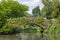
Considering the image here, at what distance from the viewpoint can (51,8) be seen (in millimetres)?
47688

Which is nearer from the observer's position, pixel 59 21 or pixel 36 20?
pixel 59 21

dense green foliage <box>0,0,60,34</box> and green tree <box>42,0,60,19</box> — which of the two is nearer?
dense green foliage <box>0,0,60,34</box>

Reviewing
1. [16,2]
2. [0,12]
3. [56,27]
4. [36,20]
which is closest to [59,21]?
[56,27]

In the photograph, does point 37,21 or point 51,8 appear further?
point 51,8

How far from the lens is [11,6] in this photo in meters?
54.8

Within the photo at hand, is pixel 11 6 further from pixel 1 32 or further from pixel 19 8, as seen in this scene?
pixel 1 32

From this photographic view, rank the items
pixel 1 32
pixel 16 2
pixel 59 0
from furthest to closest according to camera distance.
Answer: pixel 16 2 < pixel 59 0 < pixel 1 32

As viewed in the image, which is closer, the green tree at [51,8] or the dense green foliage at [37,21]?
the dense green foliage at [37,21]

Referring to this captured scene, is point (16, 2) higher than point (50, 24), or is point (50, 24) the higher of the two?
point (16, 2)

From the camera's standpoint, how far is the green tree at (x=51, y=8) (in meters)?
→ 46.4

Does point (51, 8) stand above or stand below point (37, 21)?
above

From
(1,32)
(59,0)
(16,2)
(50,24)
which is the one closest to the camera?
(1,32)

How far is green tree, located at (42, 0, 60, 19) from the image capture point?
4641 cm

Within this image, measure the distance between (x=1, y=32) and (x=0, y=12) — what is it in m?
3.34
